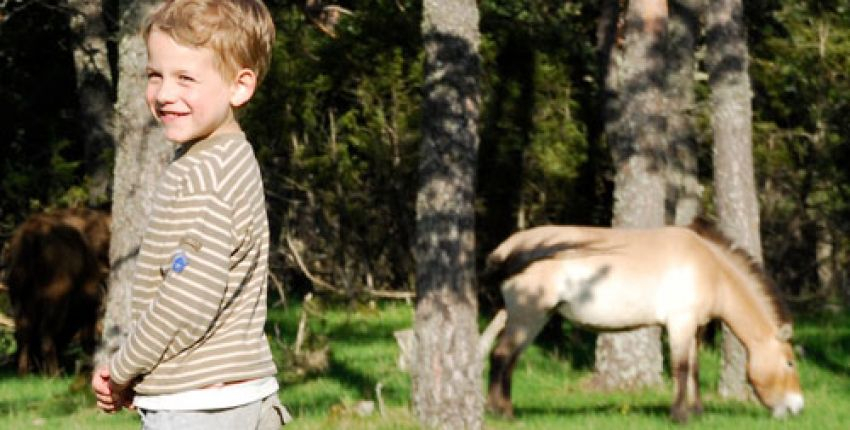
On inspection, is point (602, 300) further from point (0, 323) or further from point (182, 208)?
point (182, 208)

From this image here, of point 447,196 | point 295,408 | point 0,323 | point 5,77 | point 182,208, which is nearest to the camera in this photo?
point 182,208

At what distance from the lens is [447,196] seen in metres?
11.4

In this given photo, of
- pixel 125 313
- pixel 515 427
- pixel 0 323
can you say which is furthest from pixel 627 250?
pixel 0 323

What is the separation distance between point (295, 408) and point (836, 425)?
13.6ft

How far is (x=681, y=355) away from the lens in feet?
44.3

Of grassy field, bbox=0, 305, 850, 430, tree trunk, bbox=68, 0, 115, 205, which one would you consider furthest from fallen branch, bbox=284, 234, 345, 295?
tree trunk, bbox=68, 0, 115, 205

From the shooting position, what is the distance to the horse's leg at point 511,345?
13.5 m

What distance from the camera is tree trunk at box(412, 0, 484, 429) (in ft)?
37.2

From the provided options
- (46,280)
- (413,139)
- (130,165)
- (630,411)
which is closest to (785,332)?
(630,411)

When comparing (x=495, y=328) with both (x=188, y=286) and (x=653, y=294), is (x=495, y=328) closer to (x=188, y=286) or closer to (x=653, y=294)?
(x=653, y=294)

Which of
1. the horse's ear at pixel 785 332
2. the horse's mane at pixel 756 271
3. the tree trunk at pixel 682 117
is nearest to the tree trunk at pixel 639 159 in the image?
the horse's mane at pixel 756 271

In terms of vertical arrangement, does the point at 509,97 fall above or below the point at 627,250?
above

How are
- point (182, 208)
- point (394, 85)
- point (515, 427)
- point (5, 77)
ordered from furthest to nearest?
point (5, 77), point (394, 85), point (515, 427), point (182, 208)

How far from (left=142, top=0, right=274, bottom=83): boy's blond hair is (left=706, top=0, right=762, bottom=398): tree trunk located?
1030 cm
